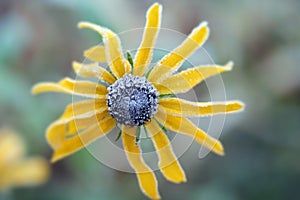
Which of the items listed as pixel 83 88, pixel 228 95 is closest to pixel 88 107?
pixel 83 88

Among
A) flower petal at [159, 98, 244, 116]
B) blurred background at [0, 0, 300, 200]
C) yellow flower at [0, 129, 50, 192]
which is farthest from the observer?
blurred background at [0, 0, 300, 200]

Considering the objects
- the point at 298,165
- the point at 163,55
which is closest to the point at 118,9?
the point at 298,165

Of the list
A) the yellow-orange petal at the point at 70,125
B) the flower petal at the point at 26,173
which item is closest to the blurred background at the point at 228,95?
the flower petal at the point at 26,173

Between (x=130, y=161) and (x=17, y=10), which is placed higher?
(x=17, y=10)

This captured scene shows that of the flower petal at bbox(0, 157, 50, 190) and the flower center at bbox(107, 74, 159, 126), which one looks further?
the flower petal at bbox(0, 157, 50, 190)

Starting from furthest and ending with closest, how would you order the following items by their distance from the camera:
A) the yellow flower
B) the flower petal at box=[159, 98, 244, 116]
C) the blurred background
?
1. the blurred background
2. the yellow flower
3. the flower petal at box=[159, 98, 244, 116]

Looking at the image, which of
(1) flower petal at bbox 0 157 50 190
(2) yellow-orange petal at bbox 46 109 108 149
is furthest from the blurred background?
(2) yellow-orange petal at bbox 46 109 108 149

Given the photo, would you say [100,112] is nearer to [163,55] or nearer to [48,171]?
[163,55]

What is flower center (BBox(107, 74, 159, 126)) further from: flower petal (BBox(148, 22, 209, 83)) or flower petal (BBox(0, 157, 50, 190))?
flower petal (BBox(0, 157, 50, 190))
